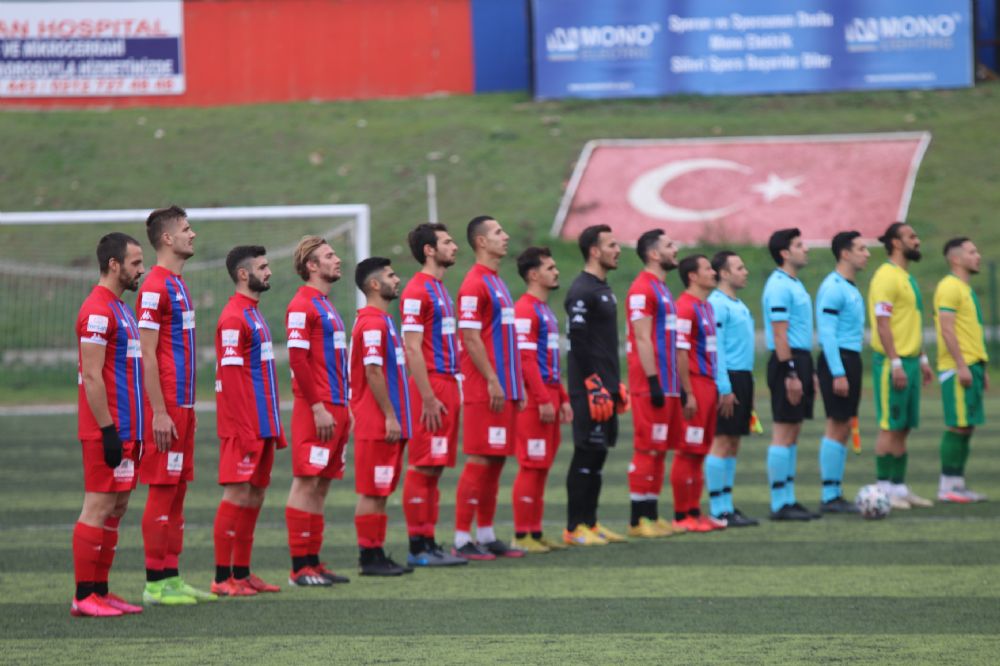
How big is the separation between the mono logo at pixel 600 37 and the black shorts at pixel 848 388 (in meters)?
21.9

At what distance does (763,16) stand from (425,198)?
29.2 feet

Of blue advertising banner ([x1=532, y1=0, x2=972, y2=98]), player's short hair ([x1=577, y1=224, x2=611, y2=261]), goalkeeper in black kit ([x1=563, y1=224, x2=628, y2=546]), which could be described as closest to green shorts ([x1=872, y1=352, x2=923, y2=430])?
goalkeeper in black kit ([x1=563, y1=224, x2=628, y2=546])

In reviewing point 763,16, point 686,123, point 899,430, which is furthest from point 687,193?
point 899,430

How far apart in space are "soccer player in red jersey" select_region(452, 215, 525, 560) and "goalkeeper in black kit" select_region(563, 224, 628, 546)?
1.78 ft

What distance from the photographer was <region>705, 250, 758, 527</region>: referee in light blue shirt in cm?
1115

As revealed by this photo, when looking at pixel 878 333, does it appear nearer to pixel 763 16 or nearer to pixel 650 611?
pixel 650 611

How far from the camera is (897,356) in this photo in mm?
11648

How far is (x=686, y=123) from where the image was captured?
32375 millimetres

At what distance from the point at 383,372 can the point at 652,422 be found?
95.4 inches

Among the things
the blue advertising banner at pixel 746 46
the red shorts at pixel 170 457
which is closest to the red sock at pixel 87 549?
the red shorts at pixel 170 457

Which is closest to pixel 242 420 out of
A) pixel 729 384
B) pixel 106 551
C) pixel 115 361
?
pixel 115 361

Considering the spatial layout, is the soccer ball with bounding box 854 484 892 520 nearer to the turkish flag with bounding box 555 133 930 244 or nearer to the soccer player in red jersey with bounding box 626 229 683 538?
the soccer player in red jersey with bounding box 626 229 683 538

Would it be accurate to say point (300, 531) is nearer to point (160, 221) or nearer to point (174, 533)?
point (174, 533)

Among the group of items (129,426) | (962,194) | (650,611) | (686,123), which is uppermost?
(686,123)
